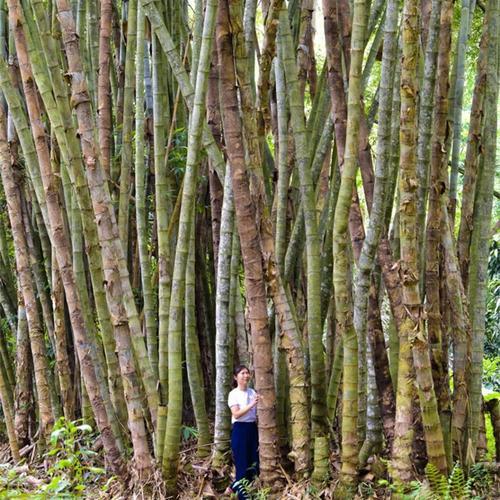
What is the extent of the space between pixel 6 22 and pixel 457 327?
3344 mm

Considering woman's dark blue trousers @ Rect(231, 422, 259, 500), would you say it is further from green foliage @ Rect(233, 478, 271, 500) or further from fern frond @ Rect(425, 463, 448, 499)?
fern frond @ Rect(425, 463, 448, 499)

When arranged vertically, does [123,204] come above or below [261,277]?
above

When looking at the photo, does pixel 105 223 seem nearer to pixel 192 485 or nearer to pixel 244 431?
pixel 244 431

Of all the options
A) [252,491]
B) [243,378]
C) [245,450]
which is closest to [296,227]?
[243,378]

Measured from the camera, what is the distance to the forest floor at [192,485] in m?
3.05

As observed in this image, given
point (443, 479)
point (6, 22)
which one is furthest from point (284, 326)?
point (6, 22)

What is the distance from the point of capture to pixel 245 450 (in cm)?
370

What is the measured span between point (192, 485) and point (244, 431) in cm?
44

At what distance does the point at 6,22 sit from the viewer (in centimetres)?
479

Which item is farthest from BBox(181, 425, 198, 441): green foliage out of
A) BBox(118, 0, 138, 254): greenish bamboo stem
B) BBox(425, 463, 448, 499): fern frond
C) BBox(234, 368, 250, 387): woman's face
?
BBox(425, 463, 448, 499): fern frond

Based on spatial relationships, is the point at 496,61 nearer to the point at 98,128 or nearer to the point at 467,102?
the point at 98,128

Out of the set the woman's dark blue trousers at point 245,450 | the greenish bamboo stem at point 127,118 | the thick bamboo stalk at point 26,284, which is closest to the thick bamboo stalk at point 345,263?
the woman's dark blue trousers at point 245,450

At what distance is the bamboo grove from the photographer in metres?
3.17

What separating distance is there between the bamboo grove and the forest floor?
2.7 inches
